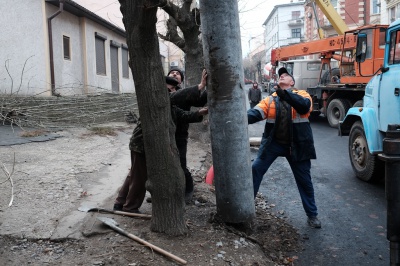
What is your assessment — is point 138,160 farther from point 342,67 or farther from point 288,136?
point 342,67

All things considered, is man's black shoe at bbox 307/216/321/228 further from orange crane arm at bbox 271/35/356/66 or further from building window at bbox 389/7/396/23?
building window at bbox 389/7/396/23

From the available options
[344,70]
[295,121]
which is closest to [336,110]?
[344,70]

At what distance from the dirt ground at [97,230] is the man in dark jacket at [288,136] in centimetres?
52

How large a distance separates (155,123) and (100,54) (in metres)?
16.8

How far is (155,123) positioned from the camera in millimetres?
3416

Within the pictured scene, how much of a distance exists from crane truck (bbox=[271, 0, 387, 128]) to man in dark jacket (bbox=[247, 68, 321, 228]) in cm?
715

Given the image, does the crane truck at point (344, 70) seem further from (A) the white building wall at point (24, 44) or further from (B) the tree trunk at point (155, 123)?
(A) the white building wall at point (24, 44)

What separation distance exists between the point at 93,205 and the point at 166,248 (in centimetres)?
162

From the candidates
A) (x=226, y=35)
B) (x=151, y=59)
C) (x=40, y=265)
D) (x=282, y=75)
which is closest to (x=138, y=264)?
(x=40, y=265)

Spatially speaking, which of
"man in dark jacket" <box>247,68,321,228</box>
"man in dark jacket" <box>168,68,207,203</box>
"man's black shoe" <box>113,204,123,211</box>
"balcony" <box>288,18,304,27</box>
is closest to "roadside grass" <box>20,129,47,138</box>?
"man's black shoe" <box>113,204,123,211</box>

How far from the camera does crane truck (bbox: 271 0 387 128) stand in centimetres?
1216

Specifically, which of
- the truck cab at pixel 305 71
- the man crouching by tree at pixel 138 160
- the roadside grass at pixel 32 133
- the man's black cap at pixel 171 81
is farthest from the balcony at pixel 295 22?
the man crouching by tree at pixel 138 160

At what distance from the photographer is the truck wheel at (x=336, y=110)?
14.6 m

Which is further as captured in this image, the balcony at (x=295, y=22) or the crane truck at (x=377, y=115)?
the balcony at (x=295, y=22)
